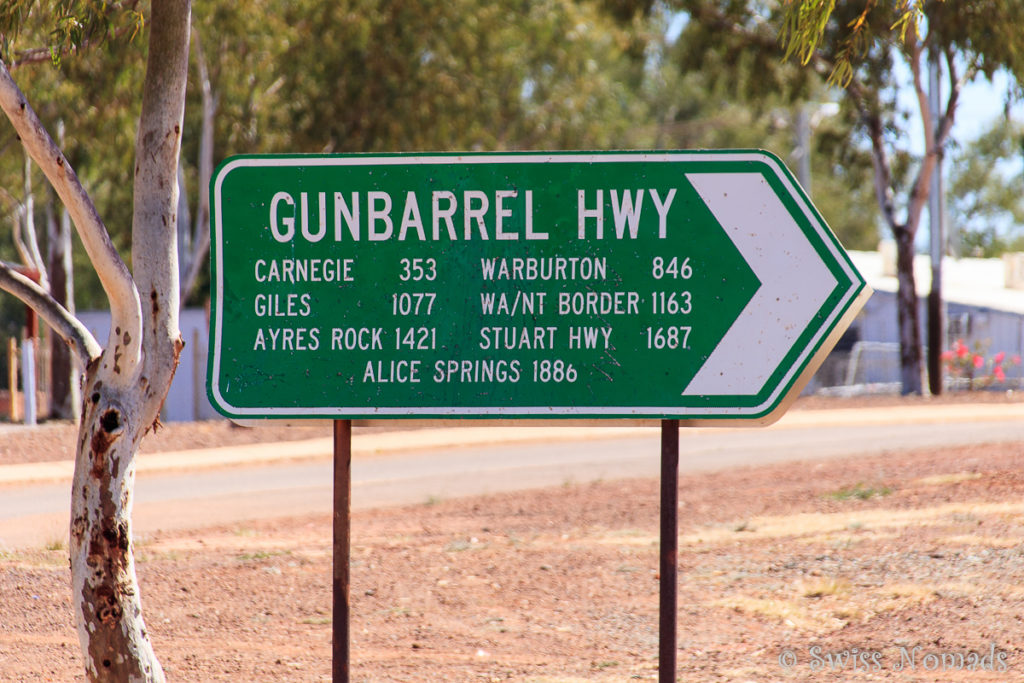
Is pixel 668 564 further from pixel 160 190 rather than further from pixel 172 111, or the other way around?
pixel 172 111

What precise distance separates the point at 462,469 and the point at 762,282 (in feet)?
39.4

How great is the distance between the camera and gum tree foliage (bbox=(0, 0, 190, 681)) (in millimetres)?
4445

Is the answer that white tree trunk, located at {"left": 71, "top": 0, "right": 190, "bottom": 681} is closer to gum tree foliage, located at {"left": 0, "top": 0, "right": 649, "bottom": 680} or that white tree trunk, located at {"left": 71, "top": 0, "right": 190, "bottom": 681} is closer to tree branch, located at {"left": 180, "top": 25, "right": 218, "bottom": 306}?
gum tree foliage, located at {"left": 0, "top": 0, "right": 649, "bottom": 680}

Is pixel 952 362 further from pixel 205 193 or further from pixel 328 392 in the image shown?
pixel 328 392

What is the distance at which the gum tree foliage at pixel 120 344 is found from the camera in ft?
14.6

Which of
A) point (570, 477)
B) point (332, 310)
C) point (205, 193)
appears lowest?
point (570, 477)

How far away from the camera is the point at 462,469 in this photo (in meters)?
15.8

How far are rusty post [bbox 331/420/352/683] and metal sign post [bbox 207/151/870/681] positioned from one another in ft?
0.06

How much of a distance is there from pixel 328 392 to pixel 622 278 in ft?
3.63

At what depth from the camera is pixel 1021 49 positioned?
19.3m

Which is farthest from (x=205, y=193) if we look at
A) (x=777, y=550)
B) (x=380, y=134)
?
(x=777, y=550)

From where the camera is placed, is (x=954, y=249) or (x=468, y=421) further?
(x=954, y=249)

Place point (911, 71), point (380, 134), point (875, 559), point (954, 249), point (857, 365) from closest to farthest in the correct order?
point (875, 559), point (911, 71), point (380, 134), point (857, 365), point (954, 249)

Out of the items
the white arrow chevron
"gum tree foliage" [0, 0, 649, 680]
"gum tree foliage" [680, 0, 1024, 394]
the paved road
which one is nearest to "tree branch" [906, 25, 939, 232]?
"gum tree foliage" [680, 0, 1024, 394]
